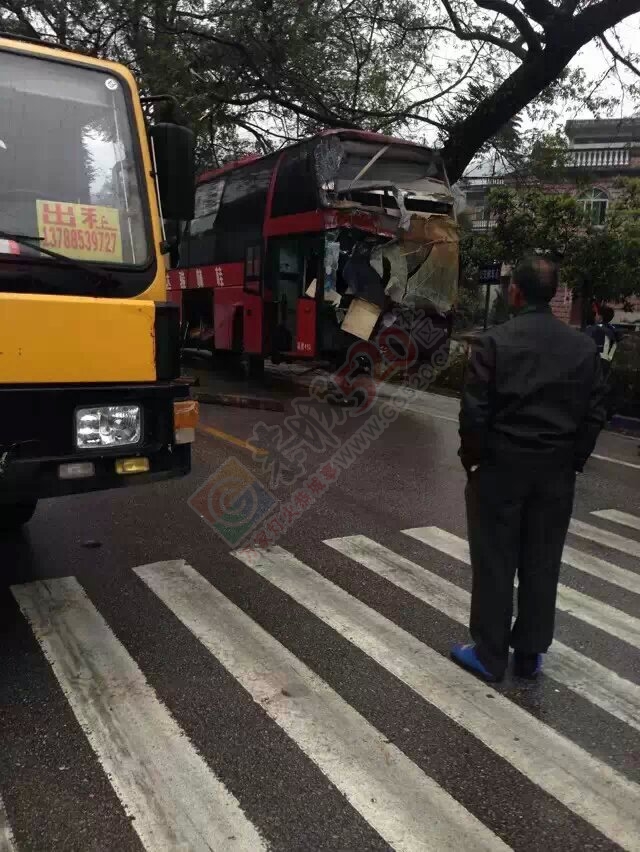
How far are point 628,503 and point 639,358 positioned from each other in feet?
18.7

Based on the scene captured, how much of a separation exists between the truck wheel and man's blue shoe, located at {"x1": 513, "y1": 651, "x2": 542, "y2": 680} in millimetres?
3219

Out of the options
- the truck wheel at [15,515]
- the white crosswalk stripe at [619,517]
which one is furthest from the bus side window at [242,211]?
the truck wheel at [15,515]

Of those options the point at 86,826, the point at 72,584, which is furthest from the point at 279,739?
the point at 72,584

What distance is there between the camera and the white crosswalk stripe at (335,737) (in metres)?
2.65

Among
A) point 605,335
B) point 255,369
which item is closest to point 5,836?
point 605,335

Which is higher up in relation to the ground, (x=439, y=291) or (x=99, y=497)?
(x=439, y=291)

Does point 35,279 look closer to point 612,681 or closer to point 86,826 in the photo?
point 86,826

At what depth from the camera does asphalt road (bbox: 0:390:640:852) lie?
2.68 m

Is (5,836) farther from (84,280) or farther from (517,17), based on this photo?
(517,17)

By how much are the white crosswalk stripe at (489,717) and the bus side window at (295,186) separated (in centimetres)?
826

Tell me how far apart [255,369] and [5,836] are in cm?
1263

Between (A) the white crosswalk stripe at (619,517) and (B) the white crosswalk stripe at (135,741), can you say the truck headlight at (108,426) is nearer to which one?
(B) the white crosswalk stripe at (135,741)

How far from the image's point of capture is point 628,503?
7.21 m

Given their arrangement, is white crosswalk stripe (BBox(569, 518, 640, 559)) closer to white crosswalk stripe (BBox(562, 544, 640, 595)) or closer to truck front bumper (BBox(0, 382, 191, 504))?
white crosswalk stripe (BBox(562, 544, 640, 595))
